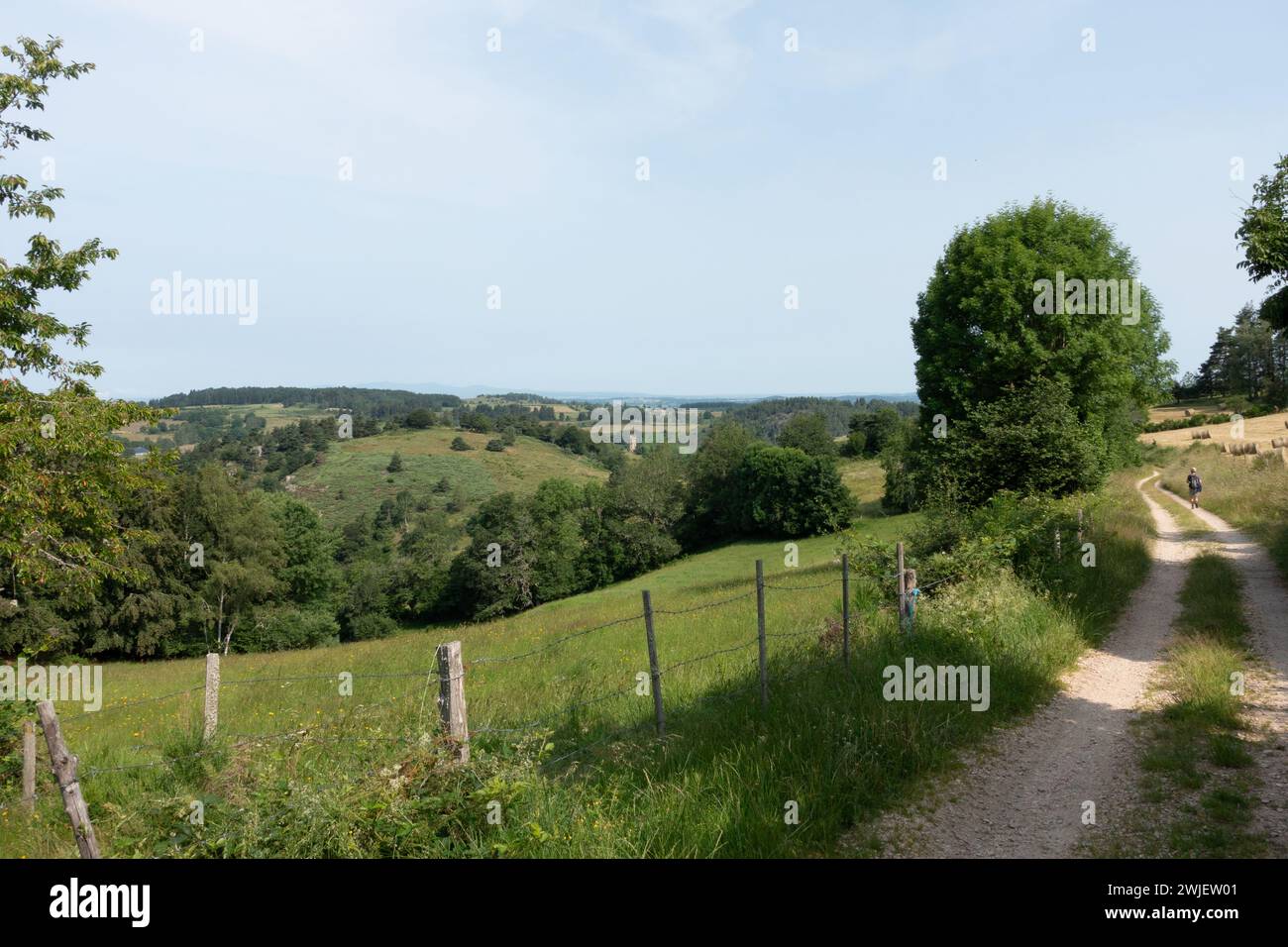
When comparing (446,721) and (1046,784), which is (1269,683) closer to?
(1046,784)

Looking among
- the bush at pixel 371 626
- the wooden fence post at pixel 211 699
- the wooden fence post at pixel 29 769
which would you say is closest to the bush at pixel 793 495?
the bush at pixel 371 626

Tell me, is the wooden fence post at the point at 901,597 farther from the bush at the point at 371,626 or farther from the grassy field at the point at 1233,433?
the bush at the point at 371,626

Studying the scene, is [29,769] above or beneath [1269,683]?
beneath

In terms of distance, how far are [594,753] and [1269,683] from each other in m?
8.36

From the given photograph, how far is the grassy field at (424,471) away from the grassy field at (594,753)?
9032cm

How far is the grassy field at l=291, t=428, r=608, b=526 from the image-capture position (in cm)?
10881

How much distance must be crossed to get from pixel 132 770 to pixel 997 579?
13092 millimetres

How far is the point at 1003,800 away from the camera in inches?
255

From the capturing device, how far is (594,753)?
7344 mm

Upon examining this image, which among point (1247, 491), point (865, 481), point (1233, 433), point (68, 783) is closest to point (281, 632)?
point (68, 783)

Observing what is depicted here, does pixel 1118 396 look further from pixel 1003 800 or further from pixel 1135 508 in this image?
pixel 1003 800

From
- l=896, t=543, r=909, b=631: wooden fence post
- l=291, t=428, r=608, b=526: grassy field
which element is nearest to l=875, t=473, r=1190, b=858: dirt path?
l=896, t=543, r=909, b=631: wooden fence post

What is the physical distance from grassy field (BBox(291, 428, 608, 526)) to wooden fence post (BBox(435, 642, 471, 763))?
95.9 m
